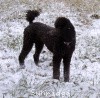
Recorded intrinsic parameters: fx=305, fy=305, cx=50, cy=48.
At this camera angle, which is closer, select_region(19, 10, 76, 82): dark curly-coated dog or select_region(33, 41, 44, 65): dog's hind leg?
select_region(19, 10, 76, 82): dark curly-coated dog

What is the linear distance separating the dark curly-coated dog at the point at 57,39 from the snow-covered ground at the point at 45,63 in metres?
0.43

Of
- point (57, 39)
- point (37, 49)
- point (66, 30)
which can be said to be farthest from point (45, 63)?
point (66, 30)

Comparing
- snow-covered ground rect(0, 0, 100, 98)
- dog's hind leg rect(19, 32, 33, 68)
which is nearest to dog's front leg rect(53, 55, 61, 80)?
snow-covered ground rect(0, 0, 100, 98)

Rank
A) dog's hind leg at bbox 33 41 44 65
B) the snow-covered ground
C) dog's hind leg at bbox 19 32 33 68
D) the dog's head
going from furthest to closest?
dog's hind leg at bbox 33 41 44 65
dog's hind leg at bbox 19 32 33 68
the dog's head
the snow-covered ground

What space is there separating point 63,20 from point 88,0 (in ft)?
32.4

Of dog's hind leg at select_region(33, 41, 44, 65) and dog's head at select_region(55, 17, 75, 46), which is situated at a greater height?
dog's head at select_region(55, 17, 75, 46)

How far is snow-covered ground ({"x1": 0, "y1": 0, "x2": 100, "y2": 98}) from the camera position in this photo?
630 centimetres

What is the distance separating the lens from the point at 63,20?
21.4ft

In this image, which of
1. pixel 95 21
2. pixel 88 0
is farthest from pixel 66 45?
pixel 88 0

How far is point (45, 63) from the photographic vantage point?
29.0ft

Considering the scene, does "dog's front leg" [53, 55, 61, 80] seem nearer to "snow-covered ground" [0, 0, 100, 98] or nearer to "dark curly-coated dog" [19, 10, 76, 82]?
"dark curly-coated dog" [19, 10, 76, 82]

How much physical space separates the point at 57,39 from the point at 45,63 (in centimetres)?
→ 219

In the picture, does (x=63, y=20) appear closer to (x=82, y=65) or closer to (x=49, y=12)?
(x=82, y=65)

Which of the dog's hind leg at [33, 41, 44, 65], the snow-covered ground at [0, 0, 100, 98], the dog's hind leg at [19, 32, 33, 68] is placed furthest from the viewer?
the dog's hind leg at [33, 41, 44, 65]
